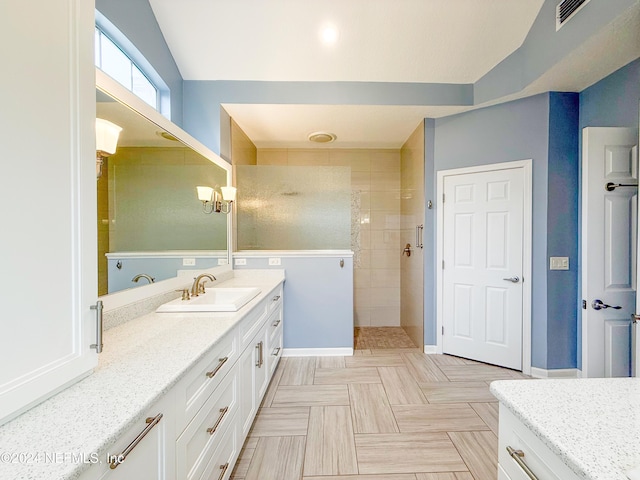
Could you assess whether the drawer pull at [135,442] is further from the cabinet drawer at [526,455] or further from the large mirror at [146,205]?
the cabinet drawer at [526,455]

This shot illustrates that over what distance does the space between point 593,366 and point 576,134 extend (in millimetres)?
1930

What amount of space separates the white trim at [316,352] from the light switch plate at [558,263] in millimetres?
2080

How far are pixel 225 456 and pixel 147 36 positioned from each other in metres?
2.85

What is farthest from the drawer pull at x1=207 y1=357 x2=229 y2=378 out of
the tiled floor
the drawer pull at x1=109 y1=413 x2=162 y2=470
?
the tiled floor

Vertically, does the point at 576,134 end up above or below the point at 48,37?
above

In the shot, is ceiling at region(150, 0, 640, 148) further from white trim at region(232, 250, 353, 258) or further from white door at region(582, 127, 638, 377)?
white trim at region(232, 250, 353, 258)

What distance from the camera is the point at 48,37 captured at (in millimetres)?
723

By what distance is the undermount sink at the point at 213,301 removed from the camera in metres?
1.58

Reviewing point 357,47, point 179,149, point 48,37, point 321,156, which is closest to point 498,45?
point 357,47

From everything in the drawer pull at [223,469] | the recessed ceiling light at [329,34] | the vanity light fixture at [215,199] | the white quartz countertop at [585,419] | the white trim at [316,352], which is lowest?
the white trim at [316,352]

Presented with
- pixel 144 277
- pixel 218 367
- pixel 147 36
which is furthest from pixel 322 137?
pixel 218 367

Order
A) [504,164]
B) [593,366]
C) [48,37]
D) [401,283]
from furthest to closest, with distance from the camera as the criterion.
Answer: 1. [401,283]
2. [504,164]
3. [593,366]
4. [48,37]

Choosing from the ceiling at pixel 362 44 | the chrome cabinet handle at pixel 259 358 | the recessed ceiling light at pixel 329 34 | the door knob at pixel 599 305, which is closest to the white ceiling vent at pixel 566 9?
the ceiling at pixel 362 44

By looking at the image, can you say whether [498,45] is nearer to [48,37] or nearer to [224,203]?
[224,203]
